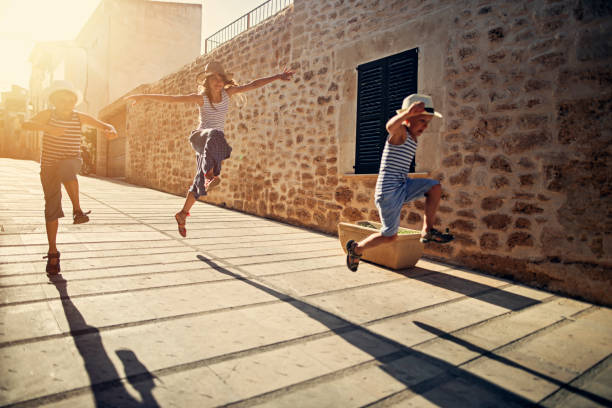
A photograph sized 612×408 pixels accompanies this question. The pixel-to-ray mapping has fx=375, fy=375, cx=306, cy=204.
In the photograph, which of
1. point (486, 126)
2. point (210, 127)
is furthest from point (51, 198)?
point (486, 126)

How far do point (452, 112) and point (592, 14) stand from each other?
138 centimetres

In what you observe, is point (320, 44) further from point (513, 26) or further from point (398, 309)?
point (398, 309)

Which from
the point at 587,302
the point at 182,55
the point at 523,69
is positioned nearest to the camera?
the point at 587,302

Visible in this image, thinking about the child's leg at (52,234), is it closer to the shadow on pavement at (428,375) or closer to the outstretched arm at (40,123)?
the outstretched arm at (40,123)

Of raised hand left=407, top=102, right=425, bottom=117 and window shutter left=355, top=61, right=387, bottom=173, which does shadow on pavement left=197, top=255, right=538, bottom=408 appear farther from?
window shutter left=355, top=61, right=387, bottom=173

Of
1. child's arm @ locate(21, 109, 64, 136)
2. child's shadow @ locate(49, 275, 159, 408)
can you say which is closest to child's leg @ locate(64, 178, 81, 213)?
child's arm @ locate(21, 109, 64, 136)

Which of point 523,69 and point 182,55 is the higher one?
point 182,55

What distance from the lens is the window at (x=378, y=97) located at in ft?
15.3

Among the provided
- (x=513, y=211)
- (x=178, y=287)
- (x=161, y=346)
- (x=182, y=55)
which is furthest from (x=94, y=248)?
(x=182, y=55)

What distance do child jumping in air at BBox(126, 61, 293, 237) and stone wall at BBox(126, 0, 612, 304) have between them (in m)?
1.92

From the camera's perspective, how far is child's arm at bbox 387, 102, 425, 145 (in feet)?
7.70

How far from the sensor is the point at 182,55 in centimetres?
1858

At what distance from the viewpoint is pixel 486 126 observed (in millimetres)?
3844

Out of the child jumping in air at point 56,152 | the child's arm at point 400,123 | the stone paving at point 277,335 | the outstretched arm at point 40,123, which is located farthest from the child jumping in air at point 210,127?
the child's arm at point 400,123
